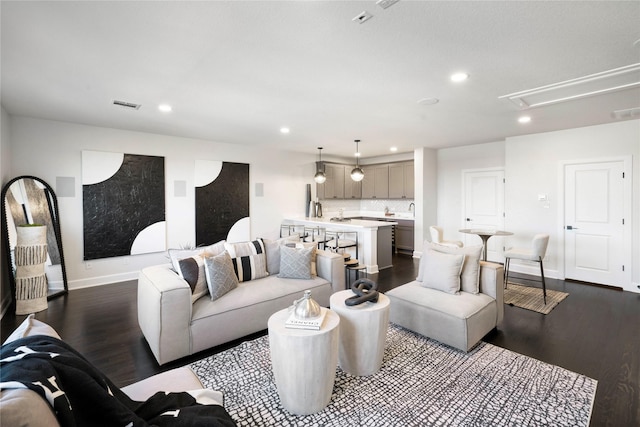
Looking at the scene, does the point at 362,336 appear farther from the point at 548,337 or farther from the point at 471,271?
the point at 548,337

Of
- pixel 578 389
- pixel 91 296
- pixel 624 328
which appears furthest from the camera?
pixel 91 296

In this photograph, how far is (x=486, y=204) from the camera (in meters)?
6.38

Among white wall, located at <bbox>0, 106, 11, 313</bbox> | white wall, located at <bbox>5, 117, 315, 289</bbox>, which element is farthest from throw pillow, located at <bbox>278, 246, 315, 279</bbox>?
white wall, located at <bbox>0, 106, 11, 313</bbox>

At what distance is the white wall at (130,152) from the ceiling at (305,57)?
44 cm

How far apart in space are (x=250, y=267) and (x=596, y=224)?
5488mm

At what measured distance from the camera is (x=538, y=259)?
4113 mm

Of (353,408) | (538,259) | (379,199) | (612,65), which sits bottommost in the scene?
(353,408)

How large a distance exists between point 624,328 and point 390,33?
3.95 metres

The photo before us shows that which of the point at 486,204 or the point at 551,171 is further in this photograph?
the point at 486,204

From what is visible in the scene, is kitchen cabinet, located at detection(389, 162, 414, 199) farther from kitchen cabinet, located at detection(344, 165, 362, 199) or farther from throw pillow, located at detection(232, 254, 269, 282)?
throw pillow, located at detection(232, 254, 269, 282)

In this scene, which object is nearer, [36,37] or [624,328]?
[36,37]

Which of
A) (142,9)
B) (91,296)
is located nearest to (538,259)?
(142,9)

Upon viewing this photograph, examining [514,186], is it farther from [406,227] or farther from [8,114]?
[8,114]

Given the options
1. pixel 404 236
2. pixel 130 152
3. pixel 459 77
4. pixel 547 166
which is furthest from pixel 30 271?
pixel 547 166
